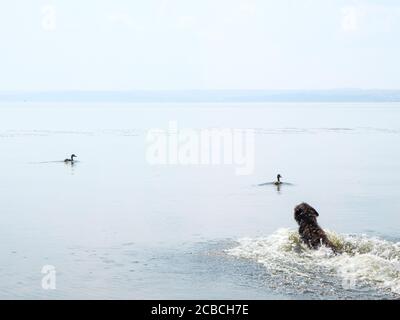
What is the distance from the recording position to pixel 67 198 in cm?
4606

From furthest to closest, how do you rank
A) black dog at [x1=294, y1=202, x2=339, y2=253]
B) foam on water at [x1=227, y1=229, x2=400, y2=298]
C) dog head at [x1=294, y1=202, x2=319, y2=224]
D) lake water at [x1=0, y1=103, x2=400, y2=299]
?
dog head at [x1=294, y1=202, x2=319, y2=224]
black dog at [x1=294, y1=202, x2=339, y2=253]
lake water at [x1=0, y1=103, x2=400, y2=299]
foam on water at [x1=227, y1=229, x2=400, y2=298]

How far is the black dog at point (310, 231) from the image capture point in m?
29.5

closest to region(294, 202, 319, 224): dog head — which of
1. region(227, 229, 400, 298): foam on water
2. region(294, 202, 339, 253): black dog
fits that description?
region(294, 202, 339, 253): black dog

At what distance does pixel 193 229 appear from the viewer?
115 feet

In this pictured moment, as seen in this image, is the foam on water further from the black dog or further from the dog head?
the dog head

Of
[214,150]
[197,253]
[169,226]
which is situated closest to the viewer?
[197,253]

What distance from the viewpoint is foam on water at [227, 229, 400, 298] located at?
23.8m

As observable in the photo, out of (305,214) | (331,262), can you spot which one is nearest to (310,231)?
(305,214)

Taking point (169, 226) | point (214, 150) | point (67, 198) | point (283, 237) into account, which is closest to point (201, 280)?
point (283, 237)

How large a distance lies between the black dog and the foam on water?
0.34 meters

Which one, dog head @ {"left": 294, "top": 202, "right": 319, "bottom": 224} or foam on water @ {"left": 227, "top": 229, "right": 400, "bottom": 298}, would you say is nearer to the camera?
foam on water @ {"left": 227, "top": 229, "right": 400, "bottom": 298}

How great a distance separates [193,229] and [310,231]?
6.90 meters
